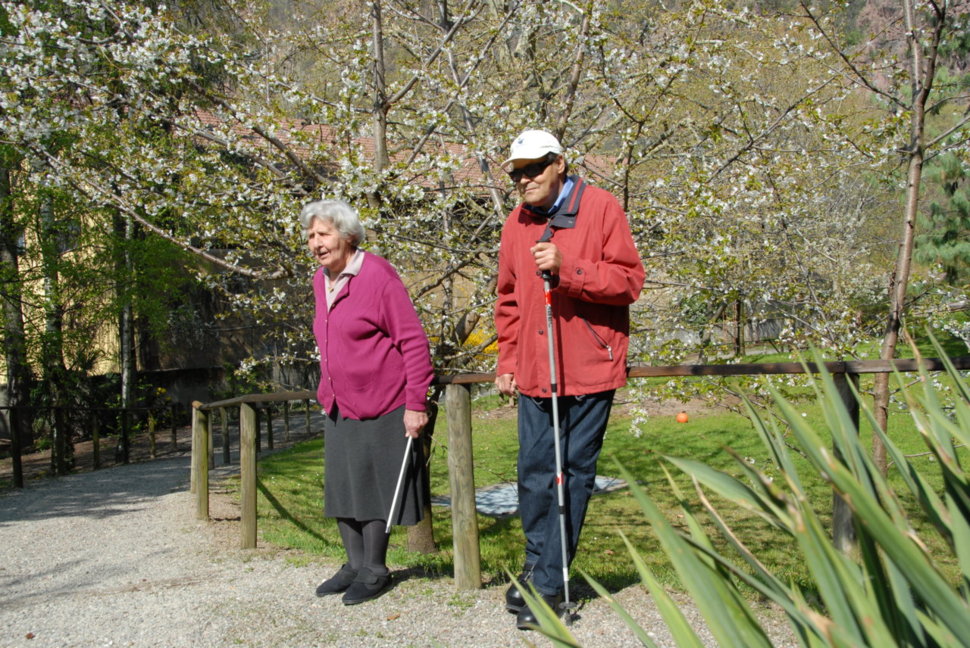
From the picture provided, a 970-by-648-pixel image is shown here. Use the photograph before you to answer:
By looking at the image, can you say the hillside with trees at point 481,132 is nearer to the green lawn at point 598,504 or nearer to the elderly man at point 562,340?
the green lawn at point 598,504

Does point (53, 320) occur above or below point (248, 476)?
above

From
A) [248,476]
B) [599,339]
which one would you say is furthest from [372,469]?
[248,476]

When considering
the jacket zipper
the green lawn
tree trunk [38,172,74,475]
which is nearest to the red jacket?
the jacket zipper

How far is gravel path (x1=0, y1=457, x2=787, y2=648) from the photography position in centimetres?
365

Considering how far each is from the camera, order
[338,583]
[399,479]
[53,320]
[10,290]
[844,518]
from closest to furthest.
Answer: [844,518], [399,479], [338,583], [10,290], [53,320]

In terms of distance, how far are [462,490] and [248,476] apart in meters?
2.15

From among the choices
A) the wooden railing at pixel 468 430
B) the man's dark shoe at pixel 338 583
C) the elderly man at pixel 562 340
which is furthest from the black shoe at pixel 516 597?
the man's dark shoe at pixel 338 583

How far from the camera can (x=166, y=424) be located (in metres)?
21.2

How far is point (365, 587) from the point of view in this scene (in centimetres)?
411

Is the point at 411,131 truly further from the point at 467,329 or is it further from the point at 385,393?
the point at 385,393

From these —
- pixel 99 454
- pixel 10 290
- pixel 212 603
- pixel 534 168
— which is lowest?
pixel 99 454

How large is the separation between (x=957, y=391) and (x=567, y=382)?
1846 millimetres

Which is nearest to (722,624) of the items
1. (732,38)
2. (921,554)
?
(921,554)

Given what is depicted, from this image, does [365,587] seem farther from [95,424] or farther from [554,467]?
[95,424]
